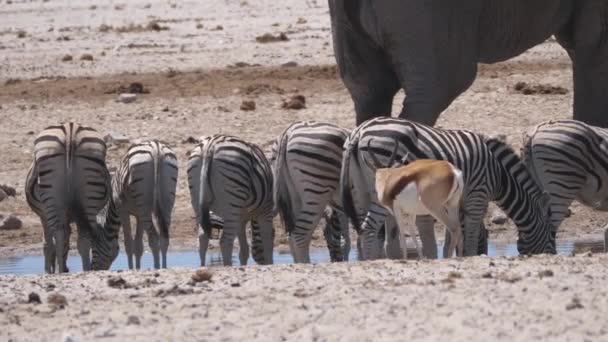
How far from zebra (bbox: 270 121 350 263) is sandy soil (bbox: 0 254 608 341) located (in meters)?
2.15

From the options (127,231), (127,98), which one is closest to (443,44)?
(127,231)

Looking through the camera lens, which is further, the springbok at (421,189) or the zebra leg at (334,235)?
the zebra leg at (334,235)

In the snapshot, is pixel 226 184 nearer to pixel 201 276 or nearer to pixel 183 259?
pixel 183 259

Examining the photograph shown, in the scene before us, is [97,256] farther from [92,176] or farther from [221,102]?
[221,102]

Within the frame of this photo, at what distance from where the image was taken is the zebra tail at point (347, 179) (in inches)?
478

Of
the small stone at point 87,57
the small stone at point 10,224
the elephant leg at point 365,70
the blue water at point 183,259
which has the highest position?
the elephant leg at point 365,70

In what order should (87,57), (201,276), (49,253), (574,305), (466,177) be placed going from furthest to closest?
(87,57) → (49,253) → (466,177) → (201,276) → (574,305)

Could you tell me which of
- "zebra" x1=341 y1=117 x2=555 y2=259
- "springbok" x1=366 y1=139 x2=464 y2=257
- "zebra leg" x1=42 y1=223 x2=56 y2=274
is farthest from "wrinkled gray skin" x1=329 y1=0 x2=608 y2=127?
"springbok" x1=366 y1=139 x2=464 y2=257

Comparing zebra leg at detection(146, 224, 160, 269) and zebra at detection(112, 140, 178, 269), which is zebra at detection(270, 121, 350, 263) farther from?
zebra leg at detection(146, 224, 160, 269)

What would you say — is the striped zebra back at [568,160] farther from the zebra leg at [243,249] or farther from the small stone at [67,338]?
the small stone at [67,338]

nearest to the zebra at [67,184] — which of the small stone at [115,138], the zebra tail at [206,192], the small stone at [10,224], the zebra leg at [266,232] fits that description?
the zebra tail at [206,192]

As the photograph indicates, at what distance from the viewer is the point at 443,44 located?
15000mm

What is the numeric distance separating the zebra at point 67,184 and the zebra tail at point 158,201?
0.39m

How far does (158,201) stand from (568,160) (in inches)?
132
